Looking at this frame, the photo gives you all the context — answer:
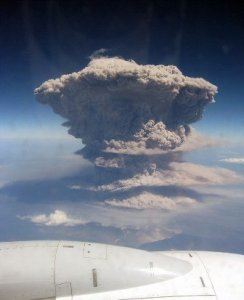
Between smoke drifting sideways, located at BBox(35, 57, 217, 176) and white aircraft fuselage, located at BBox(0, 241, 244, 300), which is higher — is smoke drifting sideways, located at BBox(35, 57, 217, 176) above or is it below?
Result: above

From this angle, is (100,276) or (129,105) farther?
(129,105)

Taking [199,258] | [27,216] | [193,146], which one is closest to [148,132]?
[193,146]

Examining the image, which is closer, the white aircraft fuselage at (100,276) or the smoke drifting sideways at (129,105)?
the white aircraft fuselage at (100,276)

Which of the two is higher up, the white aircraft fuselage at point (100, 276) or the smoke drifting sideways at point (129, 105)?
the smoke drifting sideways at point (129, 105)

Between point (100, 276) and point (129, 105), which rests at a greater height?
point (129, 105)
